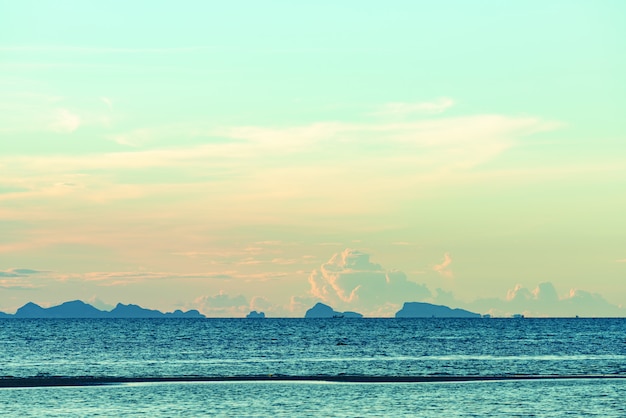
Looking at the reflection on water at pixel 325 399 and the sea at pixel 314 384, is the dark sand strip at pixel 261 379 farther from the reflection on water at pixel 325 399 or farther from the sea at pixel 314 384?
the reflection on water at pixel 325 399

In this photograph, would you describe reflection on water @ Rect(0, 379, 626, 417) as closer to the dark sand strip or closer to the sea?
the sea

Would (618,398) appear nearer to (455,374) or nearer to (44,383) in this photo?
(455,374)

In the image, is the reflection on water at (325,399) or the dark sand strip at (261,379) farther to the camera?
the dark sand strip at (261,379)

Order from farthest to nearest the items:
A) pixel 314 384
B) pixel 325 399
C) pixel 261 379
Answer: pixel 261 379, pixel 314 384, pixel 325 399

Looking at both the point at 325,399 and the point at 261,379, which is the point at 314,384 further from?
the point at 325,399

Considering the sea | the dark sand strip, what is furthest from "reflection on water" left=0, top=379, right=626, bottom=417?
the dark sand strip

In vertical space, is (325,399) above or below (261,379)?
below

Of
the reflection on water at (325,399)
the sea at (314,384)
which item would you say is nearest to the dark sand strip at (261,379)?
the sea at (314,384)

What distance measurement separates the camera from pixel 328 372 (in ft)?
→ 339

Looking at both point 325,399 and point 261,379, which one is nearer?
point 325,399

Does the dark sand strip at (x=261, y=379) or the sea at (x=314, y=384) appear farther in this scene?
the dark sand strip at (x=261, y=379)

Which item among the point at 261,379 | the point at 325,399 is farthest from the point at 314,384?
the point at 325,399

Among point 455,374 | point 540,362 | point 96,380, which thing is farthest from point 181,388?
point 540,362

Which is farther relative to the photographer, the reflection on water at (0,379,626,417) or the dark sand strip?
the dark sand strip
